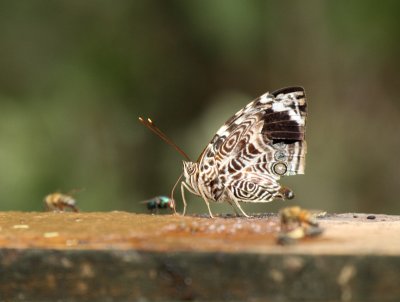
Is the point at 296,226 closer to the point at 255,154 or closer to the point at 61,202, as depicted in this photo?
the point at 255,154

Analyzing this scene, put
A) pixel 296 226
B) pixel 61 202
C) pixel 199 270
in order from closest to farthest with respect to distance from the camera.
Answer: pixel 199 270 < pixel 296 226 < pixel 61 202

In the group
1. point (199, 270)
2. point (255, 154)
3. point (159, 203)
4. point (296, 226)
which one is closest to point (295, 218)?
point (296, 226)

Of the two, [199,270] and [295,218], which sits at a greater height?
[295,218]

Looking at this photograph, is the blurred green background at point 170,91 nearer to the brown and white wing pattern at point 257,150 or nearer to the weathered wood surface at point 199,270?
the brown and white wing pattern at point 257,150

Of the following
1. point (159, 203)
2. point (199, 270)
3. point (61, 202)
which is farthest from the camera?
point (61, 202)

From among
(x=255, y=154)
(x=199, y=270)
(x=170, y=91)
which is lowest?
(x=199, y=270)

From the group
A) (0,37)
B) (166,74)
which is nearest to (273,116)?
(166,74)

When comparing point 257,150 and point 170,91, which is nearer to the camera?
point 257,150
